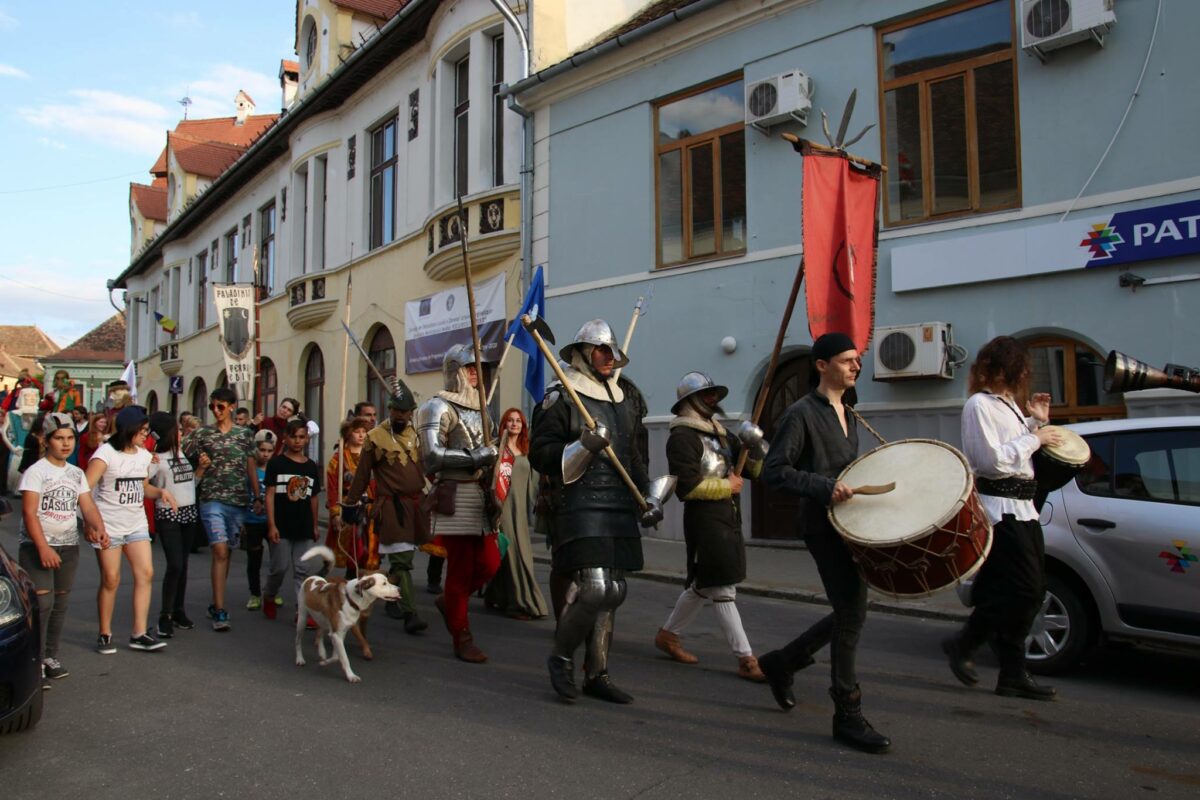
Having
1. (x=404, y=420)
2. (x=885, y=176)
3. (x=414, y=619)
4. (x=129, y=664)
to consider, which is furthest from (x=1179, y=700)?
(x=885, y=176)

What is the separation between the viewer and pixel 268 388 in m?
27.7

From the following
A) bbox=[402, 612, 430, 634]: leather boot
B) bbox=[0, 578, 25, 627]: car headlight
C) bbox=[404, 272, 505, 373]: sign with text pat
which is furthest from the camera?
bbox=[404, 272, 505, 373]: sign with text pat

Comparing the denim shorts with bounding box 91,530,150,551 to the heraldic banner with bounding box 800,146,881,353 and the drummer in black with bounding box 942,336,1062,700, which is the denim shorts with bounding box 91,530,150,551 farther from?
the heraldic banner with bounding box 800,146,881,353

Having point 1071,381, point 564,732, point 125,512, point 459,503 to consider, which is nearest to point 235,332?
point 125,512

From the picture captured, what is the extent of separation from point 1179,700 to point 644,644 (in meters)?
3.13

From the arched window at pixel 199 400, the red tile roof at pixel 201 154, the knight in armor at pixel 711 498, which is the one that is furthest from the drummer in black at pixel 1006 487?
the red tile roof at pixel 201 154

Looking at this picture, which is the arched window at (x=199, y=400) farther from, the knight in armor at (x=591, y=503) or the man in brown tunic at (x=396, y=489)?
the knight in armor at (x=591, y=503)

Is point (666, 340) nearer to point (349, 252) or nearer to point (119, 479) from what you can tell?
point (119, 479)

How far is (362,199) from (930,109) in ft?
46.1

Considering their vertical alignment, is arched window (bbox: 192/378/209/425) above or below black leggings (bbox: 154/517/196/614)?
above

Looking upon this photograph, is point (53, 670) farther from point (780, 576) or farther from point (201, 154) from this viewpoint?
point (201, 154)

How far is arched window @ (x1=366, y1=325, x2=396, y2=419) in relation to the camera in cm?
2044

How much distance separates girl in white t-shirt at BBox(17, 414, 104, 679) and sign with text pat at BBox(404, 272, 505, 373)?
33.4ft

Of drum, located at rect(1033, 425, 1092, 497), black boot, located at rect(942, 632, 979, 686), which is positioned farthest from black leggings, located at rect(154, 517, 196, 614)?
drum, located at rect(1033, 425, 1092, 497)
